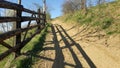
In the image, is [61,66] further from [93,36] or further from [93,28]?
[93,28]

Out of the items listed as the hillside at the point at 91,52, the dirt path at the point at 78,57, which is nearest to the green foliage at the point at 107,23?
the hillside at the point at 91,52

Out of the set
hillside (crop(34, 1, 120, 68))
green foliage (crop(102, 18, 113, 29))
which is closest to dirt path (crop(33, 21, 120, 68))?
hillside (crop(34, 1, 120, 68))

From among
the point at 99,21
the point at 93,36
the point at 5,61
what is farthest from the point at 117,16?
the point at 5,61

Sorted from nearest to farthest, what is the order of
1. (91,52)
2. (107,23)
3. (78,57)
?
(78,57)
(91,52)
(107,23)

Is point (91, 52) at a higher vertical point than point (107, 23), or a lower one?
lower

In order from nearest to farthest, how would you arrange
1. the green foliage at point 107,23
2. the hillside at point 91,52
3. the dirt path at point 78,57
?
1. the dirt path at point 78,57
2. the hillside at point 91,52
3. the green foliage at point 107,23

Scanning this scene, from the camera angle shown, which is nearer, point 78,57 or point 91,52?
point 78,57

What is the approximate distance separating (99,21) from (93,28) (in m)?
0.88

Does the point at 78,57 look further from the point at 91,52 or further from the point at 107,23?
the point at 107,23

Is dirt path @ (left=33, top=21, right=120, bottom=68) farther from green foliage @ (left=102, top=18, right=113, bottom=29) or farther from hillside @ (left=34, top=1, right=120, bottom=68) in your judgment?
green foliage @ (left=102, top=18, right=113, bottom=29)

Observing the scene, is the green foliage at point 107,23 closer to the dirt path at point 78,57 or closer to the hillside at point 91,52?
the hillside at point 91,52

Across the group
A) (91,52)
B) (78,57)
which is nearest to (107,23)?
(91,52)

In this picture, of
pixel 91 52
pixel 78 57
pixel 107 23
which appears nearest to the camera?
pixel 78 57

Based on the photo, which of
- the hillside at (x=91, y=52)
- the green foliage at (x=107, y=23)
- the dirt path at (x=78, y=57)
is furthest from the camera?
the green foliage at (x=107, y=23)
